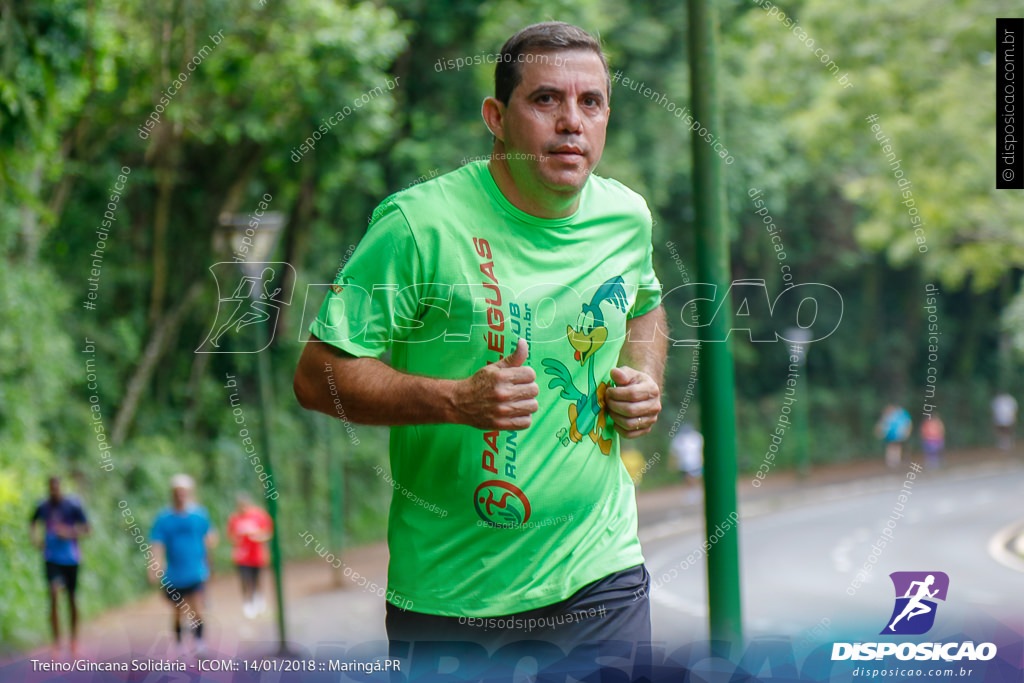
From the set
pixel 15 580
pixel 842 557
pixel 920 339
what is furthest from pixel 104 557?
pixel 920 339

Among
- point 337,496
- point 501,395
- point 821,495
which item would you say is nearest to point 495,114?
point 501,395

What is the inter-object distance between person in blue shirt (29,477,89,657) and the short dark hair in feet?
24.7

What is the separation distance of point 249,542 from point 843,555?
8312mm

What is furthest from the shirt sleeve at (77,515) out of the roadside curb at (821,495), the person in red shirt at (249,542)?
the roadside curb at (821,495)

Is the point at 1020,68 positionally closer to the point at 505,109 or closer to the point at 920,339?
the point at 505,109

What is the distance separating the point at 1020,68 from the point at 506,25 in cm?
710

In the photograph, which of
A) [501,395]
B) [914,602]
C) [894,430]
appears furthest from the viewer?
[894,430]

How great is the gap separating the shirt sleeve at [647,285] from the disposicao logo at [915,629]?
1376 millimetres

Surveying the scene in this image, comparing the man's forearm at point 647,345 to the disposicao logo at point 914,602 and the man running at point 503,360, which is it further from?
the disposicao logo at point 914,602

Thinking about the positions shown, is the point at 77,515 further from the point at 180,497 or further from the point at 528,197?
the point at 528,197

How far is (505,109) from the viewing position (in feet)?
6.79

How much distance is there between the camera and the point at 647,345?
2387 mm

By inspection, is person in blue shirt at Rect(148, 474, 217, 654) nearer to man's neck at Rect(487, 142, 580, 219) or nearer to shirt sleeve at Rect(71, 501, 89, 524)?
shirt sleeve at Rect(71, 501, 89, 524)

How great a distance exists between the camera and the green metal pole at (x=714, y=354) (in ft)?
12.0
